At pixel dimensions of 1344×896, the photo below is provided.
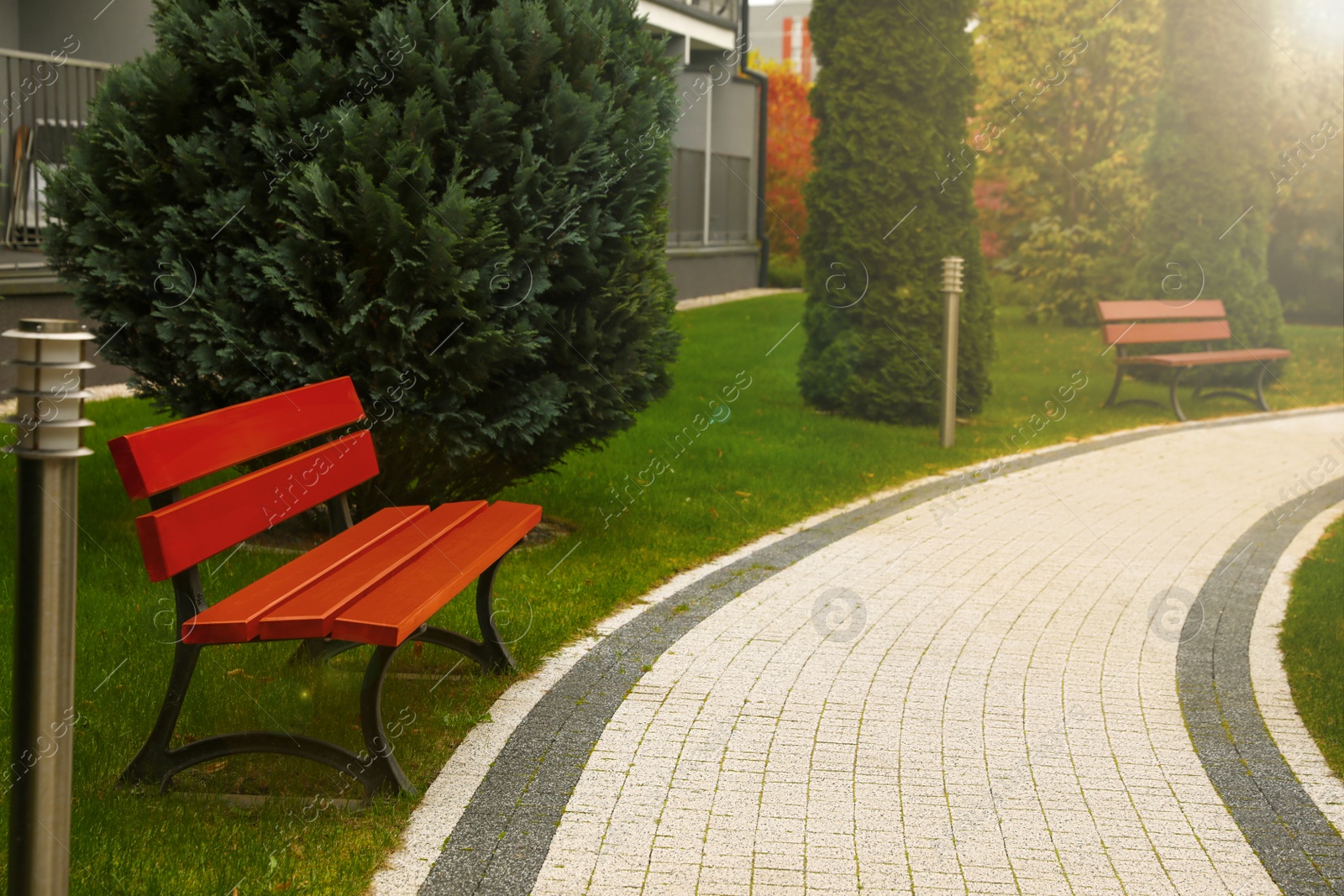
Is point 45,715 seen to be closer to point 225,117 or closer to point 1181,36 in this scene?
point 225,117

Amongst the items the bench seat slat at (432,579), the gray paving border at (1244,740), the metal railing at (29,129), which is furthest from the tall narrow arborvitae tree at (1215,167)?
the bench seat slat at (432,579)

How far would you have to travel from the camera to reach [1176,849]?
3.87 metres

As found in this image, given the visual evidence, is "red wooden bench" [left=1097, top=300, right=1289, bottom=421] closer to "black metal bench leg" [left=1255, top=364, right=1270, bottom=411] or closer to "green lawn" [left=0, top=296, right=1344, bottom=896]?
"black metal bench leg" [left=1255, top=364, right=1270, bottom=411]

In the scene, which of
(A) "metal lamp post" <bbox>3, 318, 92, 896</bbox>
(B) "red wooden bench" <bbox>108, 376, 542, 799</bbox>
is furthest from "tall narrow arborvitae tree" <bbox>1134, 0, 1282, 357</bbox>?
(A) "metal lamp post" <bbox>3, 318, 92, 896</bbox>

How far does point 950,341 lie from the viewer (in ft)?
37.4

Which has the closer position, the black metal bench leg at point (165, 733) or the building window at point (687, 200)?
the black metal bench leg at point (165, 733)

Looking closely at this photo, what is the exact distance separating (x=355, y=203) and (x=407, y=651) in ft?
6.69

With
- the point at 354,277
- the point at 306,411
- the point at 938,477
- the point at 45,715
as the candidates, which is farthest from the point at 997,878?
the point at 938,477

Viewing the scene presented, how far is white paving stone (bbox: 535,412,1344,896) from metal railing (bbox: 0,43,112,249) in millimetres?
7940

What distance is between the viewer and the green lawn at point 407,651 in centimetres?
360

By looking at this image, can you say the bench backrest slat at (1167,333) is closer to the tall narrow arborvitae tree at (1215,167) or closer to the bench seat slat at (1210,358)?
the bench seat slat at (1210,358)

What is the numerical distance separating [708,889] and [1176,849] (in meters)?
1.46

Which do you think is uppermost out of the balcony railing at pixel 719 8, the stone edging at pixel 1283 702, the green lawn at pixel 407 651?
the balcony railing at pixel 719 8

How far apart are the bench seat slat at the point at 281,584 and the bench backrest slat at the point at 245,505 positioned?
0.17 m
